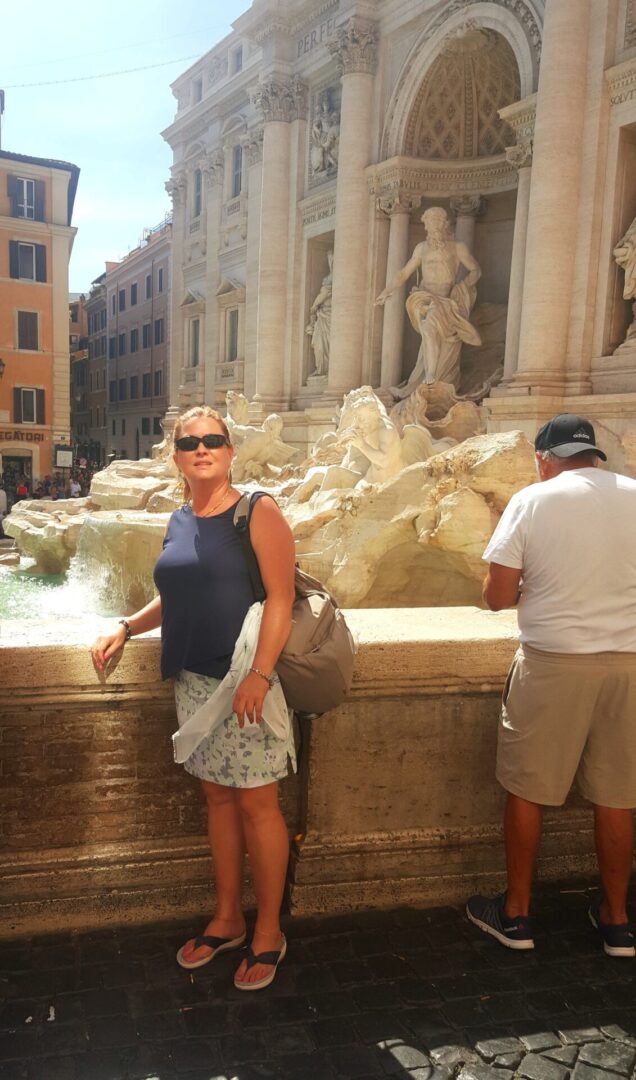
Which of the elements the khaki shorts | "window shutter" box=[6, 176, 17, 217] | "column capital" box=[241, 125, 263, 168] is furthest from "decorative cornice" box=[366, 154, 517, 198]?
"window shutter" box=[6, 176, 17, 217]

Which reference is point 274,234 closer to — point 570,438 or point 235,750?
point 570,438

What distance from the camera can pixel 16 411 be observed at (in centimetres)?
2989

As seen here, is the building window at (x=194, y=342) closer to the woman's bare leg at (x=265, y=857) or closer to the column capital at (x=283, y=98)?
Result: the column capital at (x=283, y=98)

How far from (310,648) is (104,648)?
65 cm

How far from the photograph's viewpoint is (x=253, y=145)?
22.8 m

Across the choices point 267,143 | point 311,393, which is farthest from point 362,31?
point 311,393

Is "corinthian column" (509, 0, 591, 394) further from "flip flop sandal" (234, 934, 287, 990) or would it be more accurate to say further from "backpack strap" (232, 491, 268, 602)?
"flip flop sandal" (234, 934, 287, 990)

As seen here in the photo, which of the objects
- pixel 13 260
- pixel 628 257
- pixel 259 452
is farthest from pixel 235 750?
pixel 13 260

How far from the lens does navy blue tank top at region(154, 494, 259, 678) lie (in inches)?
91.0

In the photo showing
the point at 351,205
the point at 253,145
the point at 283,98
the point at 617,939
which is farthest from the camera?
the point at 253,145

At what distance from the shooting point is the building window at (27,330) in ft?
98.5

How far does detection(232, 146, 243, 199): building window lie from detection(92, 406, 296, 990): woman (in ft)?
79.7

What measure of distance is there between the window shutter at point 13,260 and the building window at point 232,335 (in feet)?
32.3

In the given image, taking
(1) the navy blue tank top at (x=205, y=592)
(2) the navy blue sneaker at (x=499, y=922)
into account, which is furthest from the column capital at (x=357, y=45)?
(2) the navy blue sneaker at (x=499, y=922)
